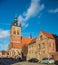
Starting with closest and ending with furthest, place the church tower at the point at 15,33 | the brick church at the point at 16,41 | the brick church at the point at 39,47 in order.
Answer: the brick church at the point at 39,47 → the brick church at the point at 16,41 → the church tower at the point at 15,33

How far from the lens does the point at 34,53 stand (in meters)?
76.2

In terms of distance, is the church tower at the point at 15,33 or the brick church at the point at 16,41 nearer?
the brick church at the point at 16,41

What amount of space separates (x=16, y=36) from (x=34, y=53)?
130 ft

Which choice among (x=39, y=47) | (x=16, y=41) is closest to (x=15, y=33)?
(x=16, y=41)

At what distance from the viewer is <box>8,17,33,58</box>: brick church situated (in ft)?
347

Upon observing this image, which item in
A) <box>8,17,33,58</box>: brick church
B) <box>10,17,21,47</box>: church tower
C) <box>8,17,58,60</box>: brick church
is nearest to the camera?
<box>8,17,58,60</box>: brick church

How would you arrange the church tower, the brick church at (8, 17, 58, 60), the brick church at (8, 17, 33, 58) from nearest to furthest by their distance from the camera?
1. the brick church at (8, 17, 58, 60)
2. the brick church at (8, 17, 33, 58)
3. the church tower

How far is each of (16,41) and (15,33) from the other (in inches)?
242

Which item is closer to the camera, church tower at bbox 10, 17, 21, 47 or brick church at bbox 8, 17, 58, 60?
brick church at bbox 8, 17, 58, 60

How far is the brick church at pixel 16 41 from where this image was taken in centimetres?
10568

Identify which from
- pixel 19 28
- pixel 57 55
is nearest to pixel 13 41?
pixel 19 28

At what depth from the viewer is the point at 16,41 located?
112062 millimetres

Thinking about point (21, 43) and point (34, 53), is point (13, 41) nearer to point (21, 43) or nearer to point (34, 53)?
point (21, 43)

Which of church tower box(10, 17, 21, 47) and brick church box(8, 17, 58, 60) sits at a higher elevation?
church tower box(10, 17, 21, 47)
